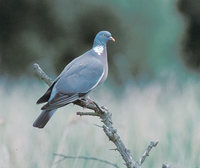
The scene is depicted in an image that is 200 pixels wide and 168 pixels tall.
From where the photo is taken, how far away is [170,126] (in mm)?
5246

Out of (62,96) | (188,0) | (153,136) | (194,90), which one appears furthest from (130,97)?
(188,0)

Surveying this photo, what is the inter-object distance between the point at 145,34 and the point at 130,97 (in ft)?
27.4

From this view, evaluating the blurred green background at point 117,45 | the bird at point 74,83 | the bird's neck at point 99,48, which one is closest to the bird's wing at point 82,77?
the bird at point 74,83

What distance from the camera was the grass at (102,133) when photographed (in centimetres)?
416

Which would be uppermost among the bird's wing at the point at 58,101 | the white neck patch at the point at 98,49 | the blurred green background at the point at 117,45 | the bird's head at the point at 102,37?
the blurred green background at the point at 117,45

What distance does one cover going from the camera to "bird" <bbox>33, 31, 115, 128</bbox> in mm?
3443

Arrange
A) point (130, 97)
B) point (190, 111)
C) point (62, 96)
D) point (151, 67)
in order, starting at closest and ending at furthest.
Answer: point (62, 96), point (190, 111), point (130, 97), point (151, 67)

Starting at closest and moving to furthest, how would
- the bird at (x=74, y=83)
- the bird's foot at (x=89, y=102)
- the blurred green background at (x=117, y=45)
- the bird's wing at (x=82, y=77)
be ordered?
1. the bird's foot at (x=89, y=102)
2. the bird at (x=74, y=83)
3. the bird's wing at (x=82, y=77)
4. the blurred green background at (x=117, y=45)

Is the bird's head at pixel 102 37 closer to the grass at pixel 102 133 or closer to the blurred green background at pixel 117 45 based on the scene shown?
the grass at pixel 102 133

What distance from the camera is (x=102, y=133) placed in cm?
472

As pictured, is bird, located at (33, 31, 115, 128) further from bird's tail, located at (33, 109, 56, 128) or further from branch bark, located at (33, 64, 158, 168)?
branch bark, located at (33, 64, 158, 168)

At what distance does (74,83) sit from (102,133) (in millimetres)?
1109

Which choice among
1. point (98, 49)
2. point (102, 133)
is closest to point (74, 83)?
point (98, 49)

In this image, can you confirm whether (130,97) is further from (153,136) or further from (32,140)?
(32,140)
